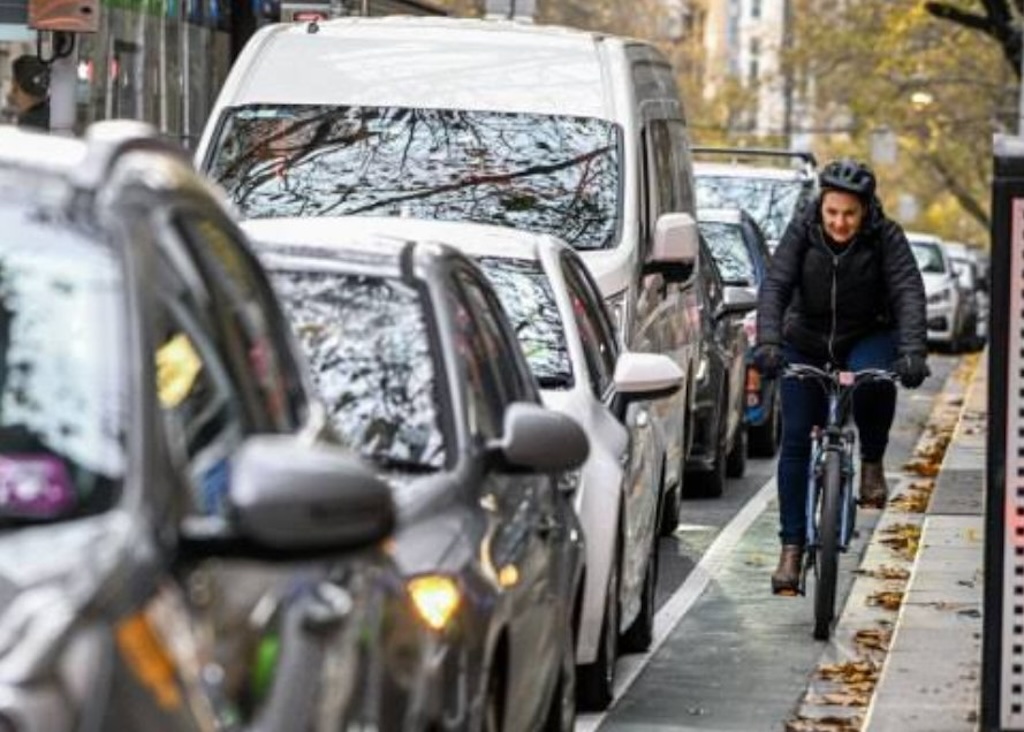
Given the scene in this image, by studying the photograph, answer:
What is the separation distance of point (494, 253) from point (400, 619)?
6.39 meters

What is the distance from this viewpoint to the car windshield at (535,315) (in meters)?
11.7

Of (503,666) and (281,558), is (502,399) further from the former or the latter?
(281,558)

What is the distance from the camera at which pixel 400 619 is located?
20.4ft

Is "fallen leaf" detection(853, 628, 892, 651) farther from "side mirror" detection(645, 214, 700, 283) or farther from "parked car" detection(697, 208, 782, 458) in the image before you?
"parked car" detection(697, 208, 782, 458)

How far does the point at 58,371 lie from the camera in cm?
532

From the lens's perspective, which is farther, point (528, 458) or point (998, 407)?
point (998, 407)

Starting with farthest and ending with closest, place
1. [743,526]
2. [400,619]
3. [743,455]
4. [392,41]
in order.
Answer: [743,455]
[743,526]
[392,41]
[400,619]

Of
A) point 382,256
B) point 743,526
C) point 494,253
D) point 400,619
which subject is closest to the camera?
point 400,619

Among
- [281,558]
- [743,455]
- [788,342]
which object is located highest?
[281,558]

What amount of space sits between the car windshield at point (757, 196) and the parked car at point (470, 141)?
1272 cm

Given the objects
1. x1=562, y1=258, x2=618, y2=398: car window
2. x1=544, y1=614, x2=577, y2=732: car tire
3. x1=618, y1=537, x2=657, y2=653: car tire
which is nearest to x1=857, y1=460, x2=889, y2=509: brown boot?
x1=618, y1=537, x2=657, y2=653: car tire

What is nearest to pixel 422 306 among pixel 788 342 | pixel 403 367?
pixel 403 367

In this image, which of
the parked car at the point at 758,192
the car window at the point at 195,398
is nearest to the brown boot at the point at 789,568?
the car window at the point at 195,398

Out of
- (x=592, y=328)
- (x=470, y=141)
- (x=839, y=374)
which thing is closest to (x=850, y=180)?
(x=839, y=374)
